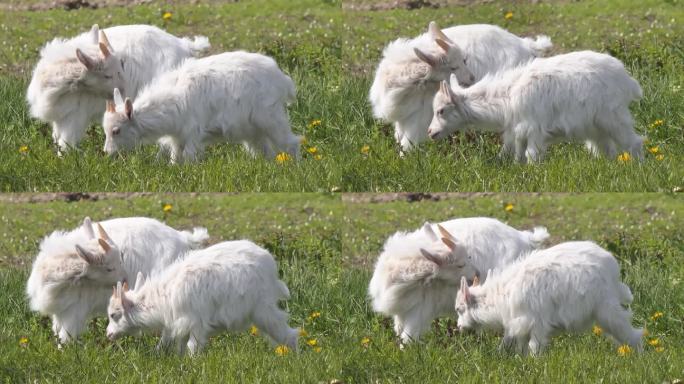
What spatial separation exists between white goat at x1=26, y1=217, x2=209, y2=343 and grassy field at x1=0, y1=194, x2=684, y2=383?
0.24 metres

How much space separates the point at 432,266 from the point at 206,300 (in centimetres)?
175

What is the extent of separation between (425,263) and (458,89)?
6.24 ft

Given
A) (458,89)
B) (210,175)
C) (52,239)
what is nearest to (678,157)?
(458,89)

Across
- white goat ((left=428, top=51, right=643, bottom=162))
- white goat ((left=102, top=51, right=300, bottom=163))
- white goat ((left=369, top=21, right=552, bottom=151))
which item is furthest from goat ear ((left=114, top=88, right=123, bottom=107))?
white goat ((left=428, top=51, right=643, bottom=162))

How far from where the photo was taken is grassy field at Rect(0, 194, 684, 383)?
10859mm

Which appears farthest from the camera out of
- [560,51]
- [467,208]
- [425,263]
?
[560,51]

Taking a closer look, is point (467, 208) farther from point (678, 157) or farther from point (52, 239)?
point (52, 239)

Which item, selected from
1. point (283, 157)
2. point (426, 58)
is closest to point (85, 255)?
point (283, 157)

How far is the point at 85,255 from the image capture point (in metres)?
12.7

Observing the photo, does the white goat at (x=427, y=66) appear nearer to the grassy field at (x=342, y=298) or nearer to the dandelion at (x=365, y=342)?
the grassy field at (x=342, y=298)

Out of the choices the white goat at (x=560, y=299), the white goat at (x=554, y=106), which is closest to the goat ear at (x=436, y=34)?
the white goat at (x=554, y=106)

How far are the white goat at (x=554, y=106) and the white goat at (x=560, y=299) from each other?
1.63 meters

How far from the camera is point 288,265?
14.5 metres

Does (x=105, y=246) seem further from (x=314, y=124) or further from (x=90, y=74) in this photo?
(x=314, y=124)
